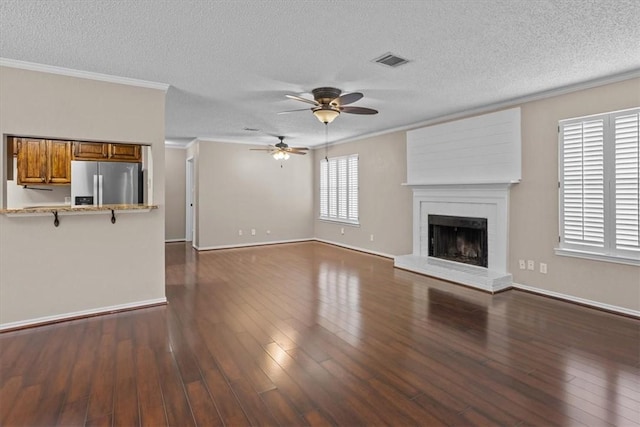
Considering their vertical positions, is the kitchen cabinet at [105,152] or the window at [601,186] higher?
the kitchen cabinet at [105,152]

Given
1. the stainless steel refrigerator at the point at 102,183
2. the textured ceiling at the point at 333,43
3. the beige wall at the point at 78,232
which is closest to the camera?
the textured ceiling at the point at 333,43

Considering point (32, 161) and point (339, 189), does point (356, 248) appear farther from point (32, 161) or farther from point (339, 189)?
point (32, 161)

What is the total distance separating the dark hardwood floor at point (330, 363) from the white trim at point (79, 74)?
8.62 feet

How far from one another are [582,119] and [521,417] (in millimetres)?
3698

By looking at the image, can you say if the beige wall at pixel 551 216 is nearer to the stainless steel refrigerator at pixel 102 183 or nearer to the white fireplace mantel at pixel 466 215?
the white fireplace mantel at pixel 466 215

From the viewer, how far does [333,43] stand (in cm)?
296

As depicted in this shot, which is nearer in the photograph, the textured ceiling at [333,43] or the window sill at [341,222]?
the textured ceiling at [333,43]

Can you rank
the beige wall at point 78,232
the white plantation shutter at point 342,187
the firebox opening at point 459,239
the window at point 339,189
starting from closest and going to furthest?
the beige wall at point 78,232
the firebox opening at point 459,239
the window at point 339,189
the white plantation shutter at point 342,187

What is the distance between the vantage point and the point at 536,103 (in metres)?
4.53

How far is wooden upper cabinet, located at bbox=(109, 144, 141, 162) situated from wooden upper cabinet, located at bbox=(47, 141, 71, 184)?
585mm

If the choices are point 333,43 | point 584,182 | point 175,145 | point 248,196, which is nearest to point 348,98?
point 333,43

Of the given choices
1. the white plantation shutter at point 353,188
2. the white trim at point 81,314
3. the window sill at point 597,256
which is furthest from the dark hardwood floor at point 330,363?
the white plantation shutter at point 353,188

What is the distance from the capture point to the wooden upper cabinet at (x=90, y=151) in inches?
193

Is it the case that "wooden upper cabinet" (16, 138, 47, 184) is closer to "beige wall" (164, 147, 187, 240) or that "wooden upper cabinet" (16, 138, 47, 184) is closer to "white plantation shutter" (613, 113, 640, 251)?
"beige wall" (164, 147, 187, 240)
